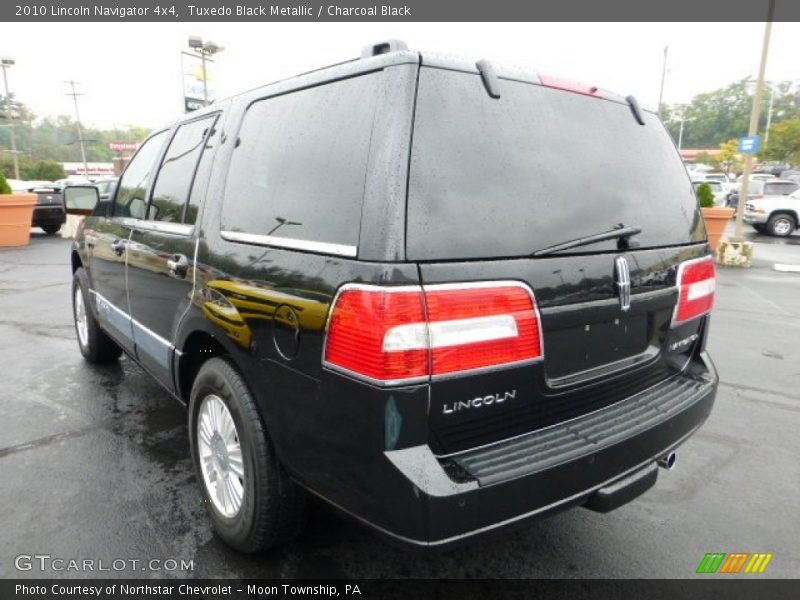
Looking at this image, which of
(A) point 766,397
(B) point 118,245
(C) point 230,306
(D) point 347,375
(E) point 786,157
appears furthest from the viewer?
(E) point 786,157

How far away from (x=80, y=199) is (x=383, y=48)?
3.69 metres

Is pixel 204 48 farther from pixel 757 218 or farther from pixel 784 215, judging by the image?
pixel 784 215

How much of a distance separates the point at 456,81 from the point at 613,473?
1.45m

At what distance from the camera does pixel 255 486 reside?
2.03 m

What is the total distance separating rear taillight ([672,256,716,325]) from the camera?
2285 millimetres

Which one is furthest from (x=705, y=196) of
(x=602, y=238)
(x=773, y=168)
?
(x=773, y=168)

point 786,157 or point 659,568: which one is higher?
point 786,157

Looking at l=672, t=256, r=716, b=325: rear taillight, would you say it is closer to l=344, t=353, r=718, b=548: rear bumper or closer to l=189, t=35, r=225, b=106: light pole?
l=344, t=353, r=718, b=548: rear bumper

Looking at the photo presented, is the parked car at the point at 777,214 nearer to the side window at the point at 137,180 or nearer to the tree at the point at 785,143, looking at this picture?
the side window at the point at 137,180

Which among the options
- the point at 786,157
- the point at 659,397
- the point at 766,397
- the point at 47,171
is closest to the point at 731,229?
the point at 766,397

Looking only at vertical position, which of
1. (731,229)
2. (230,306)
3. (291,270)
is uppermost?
(291,270)

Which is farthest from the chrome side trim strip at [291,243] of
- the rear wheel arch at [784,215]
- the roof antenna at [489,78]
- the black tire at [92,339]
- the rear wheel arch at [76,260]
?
the rear wheel arch at [784,215]

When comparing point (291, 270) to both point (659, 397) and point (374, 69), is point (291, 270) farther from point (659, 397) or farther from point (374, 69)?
point (659, 397)

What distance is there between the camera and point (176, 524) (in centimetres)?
251
